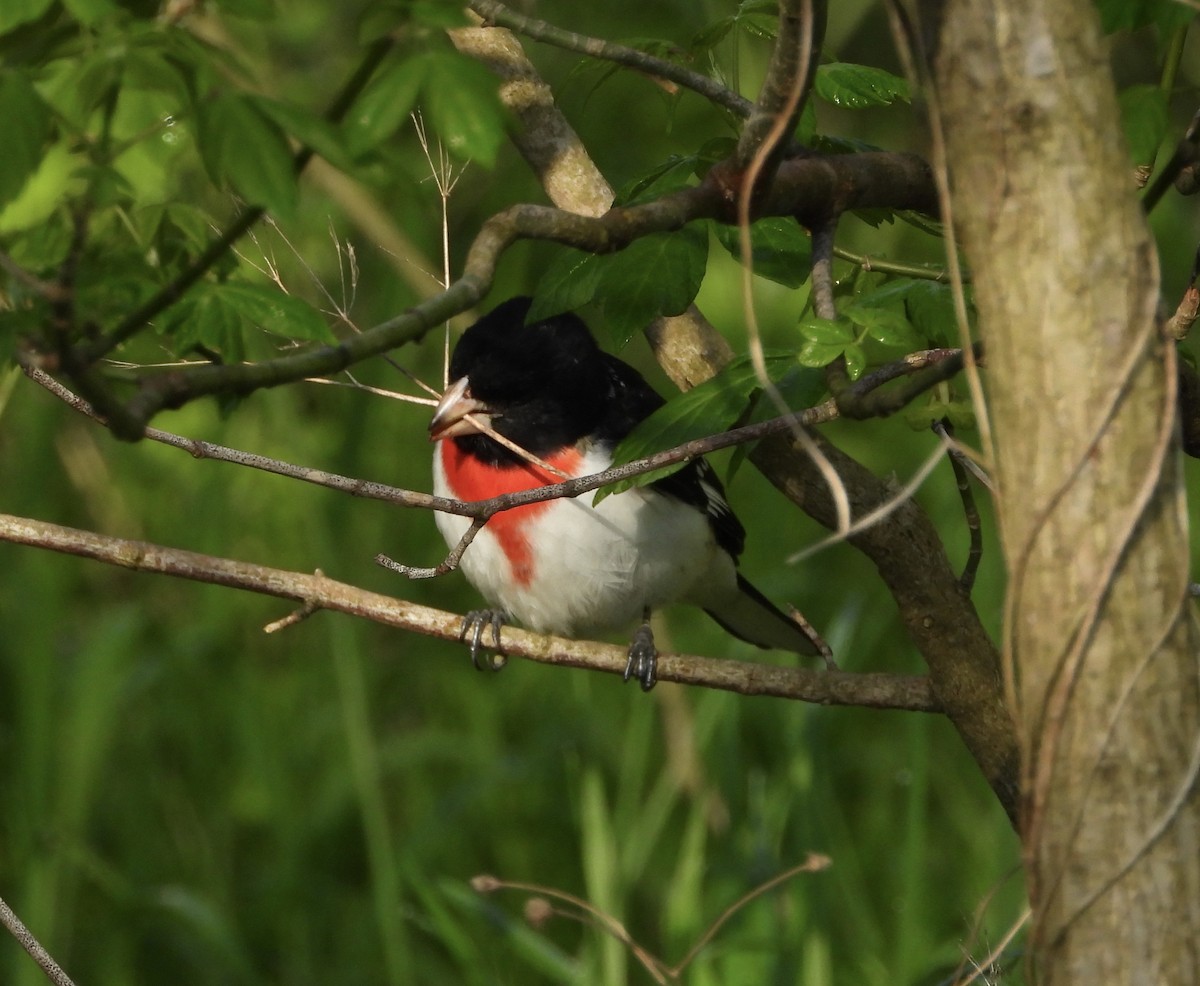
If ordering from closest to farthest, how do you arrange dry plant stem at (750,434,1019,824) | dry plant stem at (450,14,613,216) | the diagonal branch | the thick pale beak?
the diagonal branch, dry plant stem at (750,434,1019,824), dry plant stem at (450,14,613,216), the thick pale beak

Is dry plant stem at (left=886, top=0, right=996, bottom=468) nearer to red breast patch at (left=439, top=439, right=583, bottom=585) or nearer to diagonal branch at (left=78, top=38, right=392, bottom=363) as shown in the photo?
diagonal branch at (left=78, top=38, right=392, bottom=363)

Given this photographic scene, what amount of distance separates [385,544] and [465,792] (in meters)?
1.26

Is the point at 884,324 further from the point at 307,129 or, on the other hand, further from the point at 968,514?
the point at 307,129

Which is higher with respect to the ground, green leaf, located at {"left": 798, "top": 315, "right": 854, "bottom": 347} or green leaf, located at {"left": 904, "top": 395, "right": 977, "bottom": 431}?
green leaf, located at {"left": 798, "top": 315, "right": 854, "bottom": 347}

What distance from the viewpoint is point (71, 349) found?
1.08 m

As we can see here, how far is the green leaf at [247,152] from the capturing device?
1.19 meters

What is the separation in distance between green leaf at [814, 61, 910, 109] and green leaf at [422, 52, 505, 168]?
700 millimetres

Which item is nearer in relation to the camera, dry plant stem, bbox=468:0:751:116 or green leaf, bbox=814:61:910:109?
dry plant stem, bbox=468:0:751:116

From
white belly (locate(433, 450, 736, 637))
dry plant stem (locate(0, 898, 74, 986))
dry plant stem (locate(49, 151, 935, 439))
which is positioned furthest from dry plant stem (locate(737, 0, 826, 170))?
white belly (locate(433, 450, 736, 637))

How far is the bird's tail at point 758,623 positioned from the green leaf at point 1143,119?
93.4 inches

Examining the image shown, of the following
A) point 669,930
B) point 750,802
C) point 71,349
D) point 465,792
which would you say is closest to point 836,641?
point 750,802

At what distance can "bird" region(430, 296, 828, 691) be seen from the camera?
3.27 m

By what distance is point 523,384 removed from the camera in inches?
130

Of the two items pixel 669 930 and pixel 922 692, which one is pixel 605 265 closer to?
pixel 922 692
